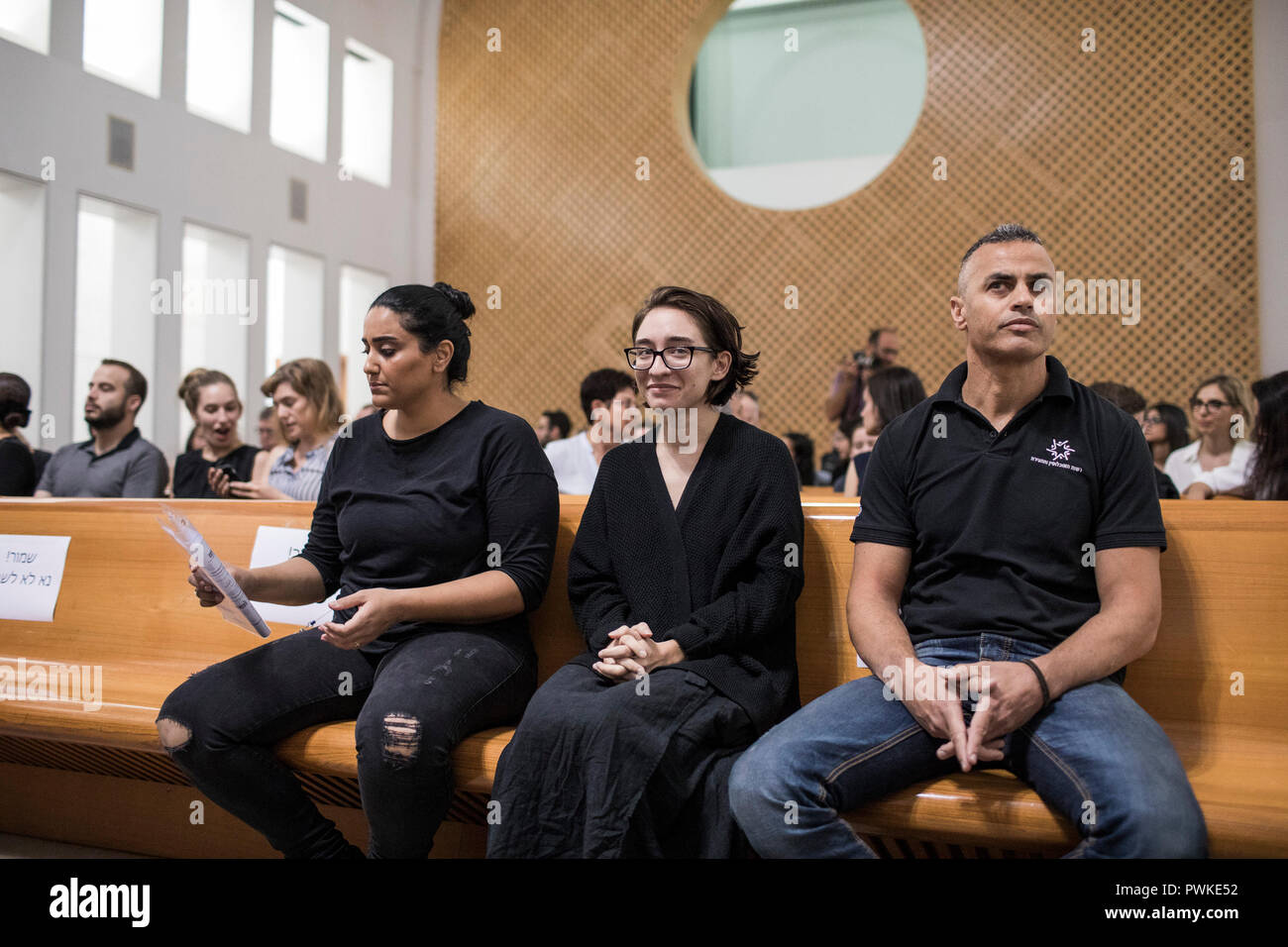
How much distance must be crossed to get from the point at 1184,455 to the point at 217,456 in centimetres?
440

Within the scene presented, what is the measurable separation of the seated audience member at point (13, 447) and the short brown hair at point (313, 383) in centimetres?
109

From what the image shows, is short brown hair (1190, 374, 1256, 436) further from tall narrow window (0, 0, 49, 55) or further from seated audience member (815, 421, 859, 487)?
tall narrow window (0, 0, 49, 55)

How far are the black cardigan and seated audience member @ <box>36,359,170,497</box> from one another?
111 inches

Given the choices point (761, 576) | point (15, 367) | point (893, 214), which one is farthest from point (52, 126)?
point (761, 576)

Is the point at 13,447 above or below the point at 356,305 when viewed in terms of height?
below

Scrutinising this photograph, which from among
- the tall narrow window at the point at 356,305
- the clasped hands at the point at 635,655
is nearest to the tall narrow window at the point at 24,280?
the tall narrow window at the point at 356,305

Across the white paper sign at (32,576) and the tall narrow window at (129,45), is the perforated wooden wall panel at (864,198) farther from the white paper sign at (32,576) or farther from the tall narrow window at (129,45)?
the white paper sign at (32,576)

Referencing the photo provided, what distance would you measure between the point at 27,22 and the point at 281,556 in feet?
20.5

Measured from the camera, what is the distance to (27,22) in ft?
22.3

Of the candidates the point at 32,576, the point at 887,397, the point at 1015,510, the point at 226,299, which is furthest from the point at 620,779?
the point at 226,299

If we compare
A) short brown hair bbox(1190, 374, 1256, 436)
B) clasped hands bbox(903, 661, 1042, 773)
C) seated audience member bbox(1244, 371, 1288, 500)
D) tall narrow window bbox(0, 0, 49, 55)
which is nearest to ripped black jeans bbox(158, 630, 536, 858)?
clasped hands bbox(903, 661, 1042, 773)

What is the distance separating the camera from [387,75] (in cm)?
944

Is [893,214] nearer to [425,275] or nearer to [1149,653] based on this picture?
[425,275]

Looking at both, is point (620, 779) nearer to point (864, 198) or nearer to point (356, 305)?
point (864, 198)
